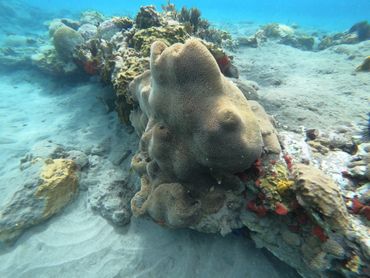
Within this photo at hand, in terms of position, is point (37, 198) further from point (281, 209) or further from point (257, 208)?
point (281, 209)

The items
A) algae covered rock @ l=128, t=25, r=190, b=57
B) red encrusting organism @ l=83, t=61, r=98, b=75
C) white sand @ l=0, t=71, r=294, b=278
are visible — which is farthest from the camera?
red encrusting organism @ l=83, t=61, r=98, b=75

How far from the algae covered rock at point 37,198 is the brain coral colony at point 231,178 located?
1.62 m

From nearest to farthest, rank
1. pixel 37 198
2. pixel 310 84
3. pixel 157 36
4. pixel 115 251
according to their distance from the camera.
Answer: pixel 115 251 < pixel 37 198 < pixel 157 36 < pixel 310 84

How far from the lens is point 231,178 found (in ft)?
9.25

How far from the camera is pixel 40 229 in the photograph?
392 centimetres

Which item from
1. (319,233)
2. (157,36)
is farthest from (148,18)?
(319,233)

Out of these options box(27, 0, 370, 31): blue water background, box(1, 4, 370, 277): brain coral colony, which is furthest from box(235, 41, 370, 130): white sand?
box(27, 0, 370, 31): blue water background

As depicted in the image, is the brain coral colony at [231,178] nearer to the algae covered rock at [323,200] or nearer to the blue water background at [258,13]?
the algae covered rock at [323,200]

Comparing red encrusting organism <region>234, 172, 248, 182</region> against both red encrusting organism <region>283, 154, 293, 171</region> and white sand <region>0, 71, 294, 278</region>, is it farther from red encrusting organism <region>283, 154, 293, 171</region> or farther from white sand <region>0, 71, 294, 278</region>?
white sand <region>0, 71, 294, 278</region>

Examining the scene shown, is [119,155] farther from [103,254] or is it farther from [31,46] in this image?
[31,46]

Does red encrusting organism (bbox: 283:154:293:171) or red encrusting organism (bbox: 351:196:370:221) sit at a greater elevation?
red encrusting organism (bbox: 283:154:293:171)

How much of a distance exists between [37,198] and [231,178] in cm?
318

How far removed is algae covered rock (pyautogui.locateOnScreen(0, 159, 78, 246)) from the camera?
3797 millimetres

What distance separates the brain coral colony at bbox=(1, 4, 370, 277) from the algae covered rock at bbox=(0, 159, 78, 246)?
5.31ft
